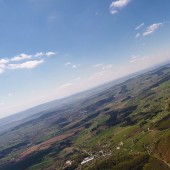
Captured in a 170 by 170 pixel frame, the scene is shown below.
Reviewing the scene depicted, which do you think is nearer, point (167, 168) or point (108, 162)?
point (167, 168)

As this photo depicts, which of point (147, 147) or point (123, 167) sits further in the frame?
point (147, 147)

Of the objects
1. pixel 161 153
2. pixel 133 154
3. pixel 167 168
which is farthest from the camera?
pixel 133 154

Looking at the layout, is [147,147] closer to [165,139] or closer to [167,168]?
[165,139]

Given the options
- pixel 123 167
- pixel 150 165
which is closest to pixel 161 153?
pixel 150 165

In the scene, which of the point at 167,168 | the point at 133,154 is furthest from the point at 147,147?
the point at 167,168

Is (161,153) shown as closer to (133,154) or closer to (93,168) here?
(133,154)

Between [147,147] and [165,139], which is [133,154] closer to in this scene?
[147,147]

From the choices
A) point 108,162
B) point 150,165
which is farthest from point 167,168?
point 108,162

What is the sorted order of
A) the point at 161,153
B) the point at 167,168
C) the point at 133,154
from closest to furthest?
the point at 167,168 < the point at 161,153 < the point at 133,154
